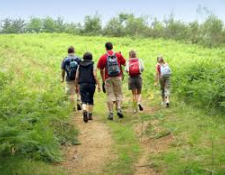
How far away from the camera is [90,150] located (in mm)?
9273

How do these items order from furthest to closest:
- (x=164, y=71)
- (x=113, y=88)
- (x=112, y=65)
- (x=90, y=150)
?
(x=164, y=71)
(x=113, y=88)
(x=112, y=65)
(x=90, y=150)

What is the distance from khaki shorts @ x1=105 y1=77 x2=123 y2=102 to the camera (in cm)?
1220

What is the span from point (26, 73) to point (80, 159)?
1359 centimetres

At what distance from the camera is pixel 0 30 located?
283 ft

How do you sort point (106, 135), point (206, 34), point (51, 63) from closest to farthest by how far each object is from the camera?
point (106, 135), point (51, 63), point (206, 34)

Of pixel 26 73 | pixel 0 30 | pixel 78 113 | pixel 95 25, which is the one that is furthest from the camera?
pixel 0 30

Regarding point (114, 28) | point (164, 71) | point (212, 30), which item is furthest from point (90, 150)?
point (114, 28)

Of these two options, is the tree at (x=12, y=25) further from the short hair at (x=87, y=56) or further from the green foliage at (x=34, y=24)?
the short hair at (x=87, y=56)

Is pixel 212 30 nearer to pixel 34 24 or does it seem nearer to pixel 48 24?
pixel 48 24

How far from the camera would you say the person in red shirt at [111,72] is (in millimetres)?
11953

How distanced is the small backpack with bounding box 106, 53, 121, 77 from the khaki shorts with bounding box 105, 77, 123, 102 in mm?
235

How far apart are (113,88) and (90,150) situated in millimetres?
3370

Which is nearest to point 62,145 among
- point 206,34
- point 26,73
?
point 26,73

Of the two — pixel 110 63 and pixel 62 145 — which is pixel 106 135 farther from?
pixel 110 63
